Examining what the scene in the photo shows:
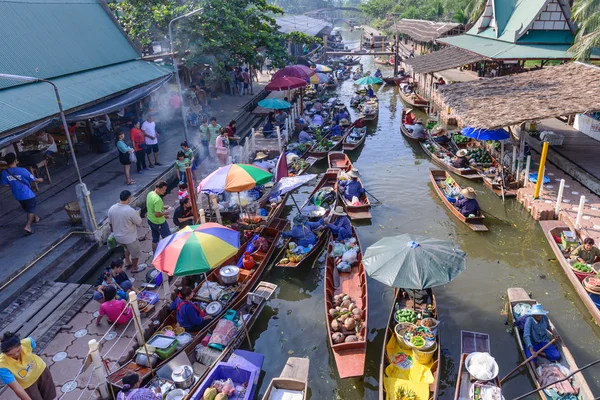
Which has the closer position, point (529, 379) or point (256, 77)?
point (529, 379)

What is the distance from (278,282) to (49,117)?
25.7ft

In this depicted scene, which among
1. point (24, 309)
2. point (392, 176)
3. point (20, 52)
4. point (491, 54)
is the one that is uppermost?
point (20, 52)

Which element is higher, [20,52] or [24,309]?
[20,52]

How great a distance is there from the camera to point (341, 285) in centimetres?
1079

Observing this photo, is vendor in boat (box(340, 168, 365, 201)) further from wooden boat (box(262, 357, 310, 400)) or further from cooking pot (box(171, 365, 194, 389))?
cooking pot (box(171, 365, 194, 389))

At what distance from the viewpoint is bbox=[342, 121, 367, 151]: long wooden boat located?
21719 mm

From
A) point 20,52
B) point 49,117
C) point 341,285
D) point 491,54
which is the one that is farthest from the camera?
point 491,54

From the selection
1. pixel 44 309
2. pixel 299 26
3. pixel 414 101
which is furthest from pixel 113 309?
pixel 299 26

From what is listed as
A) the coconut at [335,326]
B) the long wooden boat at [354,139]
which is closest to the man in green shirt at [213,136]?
the long wooden boat at [354,139]

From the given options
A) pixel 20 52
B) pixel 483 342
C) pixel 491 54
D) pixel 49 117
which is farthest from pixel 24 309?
pixel 491 54

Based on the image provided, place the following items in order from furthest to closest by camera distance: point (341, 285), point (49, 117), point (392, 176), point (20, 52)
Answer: point (392, 176), point (20, 52), point (49, 117), point (341, 285)

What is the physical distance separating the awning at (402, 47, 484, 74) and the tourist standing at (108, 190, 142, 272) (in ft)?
67.9

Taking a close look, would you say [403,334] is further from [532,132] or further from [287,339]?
[532,132]

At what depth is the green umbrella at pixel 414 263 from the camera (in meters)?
8.42
